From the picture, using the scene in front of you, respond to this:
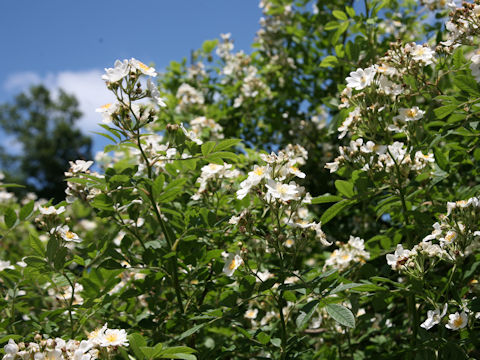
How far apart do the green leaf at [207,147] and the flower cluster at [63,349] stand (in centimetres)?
79

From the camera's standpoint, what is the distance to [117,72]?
1731 millimetres

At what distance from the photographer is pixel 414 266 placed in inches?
68.0

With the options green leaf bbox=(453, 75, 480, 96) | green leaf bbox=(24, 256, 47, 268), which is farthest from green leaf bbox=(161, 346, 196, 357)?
green leaf bbox=(453, 75, 480, 96)

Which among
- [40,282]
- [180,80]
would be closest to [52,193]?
[180,80]

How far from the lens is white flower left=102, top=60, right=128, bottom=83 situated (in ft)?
5.63

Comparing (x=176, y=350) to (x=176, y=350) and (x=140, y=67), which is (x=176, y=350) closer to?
(x=176, y=350)

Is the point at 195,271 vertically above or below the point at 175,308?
above

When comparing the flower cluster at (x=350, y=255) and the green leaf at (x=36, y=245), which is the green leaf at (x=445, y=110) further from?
the green leaf at (x=36, y=245)

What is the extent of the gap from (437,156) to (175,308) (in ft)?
5.00

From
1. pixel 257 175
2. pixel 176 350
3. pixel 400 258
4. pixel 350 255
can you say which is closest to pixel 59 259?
pixel 176 350

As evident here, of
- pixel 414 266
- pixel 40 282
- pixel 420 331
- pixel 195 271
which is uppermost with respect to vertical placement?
pixel 40 282

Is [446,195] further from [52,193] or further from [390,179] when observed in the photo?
[52,193]

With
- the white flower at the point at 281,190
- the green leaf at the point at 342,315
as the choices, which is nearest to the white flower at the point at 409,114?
the white flower at the point at 281,190

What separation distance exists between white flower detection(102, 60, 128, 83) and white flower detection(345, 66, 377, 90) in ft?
3.15
